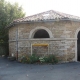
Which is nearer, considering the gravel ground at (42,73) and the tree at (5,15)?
the gravel ground at (42,73)

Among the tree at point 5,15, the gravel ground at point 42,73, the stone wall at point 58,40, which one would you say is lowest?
the gravel ground at point 42,73

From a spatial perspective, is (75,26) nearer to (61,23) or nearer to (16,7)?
(61,23)

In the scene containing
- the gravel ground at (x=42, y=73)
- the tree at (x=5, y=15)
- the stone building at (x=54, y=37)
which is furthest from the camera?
the tree at (x=5, y=15)

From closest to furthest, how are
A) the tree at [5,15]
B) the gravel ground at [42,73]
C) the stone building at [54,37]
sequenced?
1. the gravel ground at [42,73]
2. the stone building at [54,37]
3. the tree at [5,15]

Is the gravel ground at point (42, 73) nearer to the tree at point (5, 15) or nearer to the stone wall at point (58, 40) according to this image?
the stone wall at point (58, 40)

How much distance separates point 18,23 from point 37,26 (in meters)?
1.66

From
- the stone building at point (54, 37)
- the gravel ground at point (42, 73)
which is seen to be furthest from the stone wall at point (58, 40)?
the gravel ground at point (42, 73)

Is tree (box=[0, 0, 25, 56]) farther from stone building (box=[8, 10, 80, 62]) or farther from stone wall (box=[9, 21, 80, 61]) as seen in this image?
stone wall (box=[9, 21, 80, 61])

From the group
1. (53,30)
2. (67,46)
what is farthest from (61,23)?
(67,46)

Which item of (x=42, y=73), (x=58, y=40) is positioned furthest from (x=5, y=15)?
(x=42, y=73)

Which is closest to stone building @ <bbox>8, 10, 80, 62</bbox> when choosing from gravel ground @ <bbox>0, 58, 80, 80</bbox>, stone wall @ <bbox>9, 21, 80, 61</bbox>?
stone wall @ <bbox>9, 21, 80, 61</bbox>

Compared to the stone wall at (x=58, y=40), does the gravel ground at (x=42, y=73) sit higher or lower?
lower

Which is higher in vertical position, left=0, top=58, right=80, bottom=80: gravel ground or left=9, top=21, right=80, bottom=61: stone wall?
left=9, top=21, right=80, bottom=61: stone wall

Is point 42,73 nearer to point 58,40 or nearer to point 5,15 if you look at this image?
point 58,40
